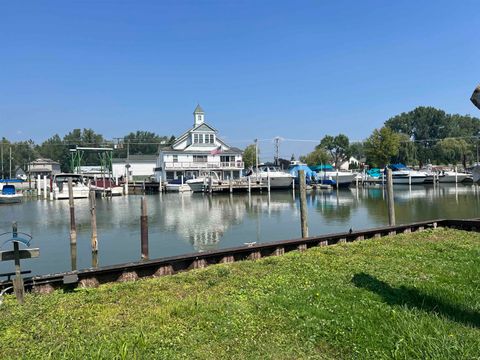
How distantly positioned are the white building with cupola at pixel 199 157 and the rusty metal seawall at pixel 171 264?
54704 mm

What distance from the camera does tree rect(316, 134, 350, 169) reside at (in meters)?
115

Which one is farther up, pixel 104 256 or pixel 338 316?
pixel 338 316

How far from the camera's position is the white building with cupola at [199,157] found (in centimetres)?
6981

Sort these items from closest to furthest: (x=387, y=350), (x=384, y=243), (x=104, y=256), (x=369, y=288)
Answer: (x=387, y=350), (x=369, y=288), (x=384, y=243), (x=104, y=256)

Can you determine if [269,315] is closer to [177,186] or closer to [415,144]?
[177,186]

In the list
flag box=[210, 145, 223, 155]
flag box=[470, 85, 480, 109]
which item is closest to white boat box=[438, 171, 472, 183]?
flag box=[210, 145, 223, 155]

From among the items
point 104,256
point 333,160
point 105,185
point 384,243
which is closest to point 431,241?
point 384,243

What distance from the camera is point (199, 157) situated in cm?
7169

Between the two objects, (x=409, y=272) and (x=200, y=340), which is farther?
(x=409, y=272)

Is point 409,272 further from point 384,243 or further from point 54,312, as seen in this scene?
point 54,312

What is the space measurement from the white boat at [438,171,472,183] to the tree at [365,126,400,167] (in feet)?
44.4

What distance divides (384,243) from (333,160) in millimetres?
105977

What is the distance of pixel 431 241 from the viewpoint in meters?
12.3

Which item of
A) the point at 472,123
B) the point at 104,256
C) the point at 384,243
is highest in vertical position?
the point at 472,123
